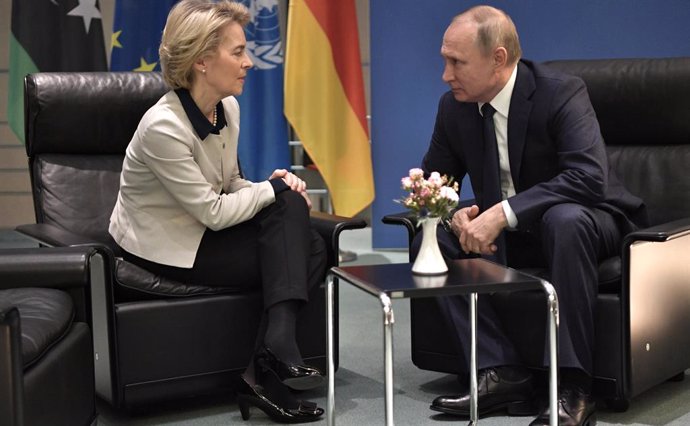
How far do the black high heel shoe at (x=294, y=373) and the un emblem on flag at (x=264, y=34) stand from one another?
2.61 metres

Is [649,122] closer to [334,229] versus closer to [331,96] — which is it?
[334,229]

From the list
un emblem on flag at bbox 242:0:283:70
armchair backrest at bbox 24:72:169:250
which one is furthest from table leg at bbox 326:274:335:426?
un emblem on flag at bbox 242:0:283:70

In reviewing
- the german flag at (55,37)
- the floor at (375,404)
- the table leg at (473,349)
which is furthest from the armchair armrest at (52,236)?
the german flag at (55,37)

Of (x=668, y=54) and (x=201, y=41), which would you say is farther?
(x=668, y=54)

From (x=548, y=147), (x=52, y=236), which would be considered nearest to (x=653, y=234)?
(x=548, y=147)

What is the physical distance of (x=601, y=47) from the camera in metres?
4.86

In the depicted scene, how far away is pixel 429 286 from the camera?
2121mm

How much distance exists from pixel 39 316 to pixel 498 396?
121 cm

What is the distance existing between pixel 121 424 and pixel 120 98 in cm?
103

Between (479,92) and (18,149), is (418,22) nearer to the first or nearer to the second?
(479,92)

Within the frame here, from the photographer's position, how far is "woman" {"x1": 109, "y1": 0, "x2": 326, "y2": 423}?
270cm

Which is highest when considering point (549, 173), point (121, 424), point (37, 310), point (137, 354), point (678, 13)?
point (678, 13)

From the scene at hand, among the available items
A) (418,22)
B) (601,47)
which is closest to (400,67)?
(418,22)

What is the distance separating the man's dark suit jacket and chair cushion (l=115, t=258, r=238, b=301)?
85 cm
